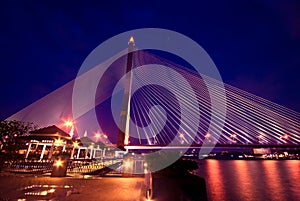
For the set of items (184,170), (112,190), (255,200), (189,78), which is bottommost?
(255,200)

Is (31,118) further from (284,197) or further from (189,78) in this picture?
(284,197)

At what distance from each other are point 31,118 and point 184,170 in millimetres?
15481

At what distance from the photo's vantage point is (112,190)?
6.79 meters

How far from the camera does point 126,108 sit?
2058 centimetres

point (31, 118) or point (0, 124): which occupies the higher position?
point (31, 118)

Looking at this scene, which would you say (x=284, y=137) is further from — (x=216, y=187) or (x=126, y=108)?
(x=126, y=108)

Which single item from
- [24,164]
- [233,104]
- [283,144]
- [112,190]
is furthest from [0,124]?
[283,144]

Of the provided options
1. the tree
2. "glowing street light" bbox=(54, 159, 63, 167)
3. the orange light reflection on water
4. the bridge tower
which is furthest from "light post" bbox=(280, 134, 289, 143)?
the tree

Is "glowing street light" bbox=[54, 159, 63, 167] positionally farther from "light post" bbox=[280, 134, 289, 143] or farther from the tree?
"light post" bbox=[280, 134, 289, 143]

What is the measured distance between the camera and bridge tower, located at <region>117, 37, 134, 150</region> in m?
19.3

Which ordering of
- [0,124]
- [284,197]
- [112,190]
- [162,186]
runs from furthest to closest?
[284,197] < [112,190] < [162,186] < [0,124]

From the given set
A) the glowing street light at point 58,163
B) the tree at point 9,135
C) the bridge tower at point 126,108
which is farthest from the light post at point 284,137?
the tree at point 9,135

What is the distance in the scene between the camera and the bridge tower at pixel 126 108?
19345 mm

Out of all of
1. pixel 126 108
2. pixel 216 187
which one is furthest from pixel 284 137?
pixel 126 108
